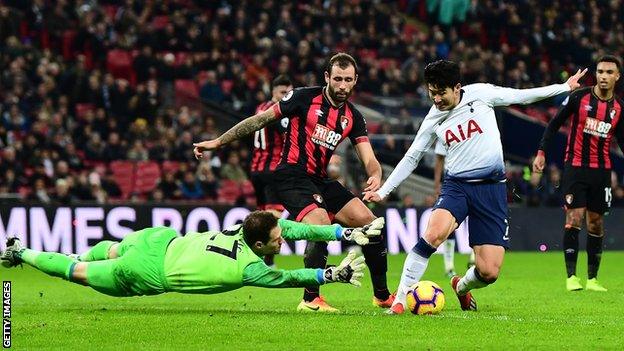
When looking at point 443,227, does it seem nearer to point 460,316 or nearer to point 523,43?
point 460,316

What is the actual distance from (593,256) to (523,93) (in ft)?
14.2

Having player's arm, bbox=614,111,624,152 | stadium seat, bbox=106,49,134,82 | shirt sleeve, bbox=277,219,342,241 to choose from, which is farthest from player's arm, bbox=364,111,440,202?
stadium seat, bbox=106,49,134,82

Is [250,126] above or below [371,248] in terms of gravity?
above

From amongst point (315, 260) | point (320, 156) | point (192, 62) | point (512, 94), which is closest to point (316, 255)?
point (315, 260)

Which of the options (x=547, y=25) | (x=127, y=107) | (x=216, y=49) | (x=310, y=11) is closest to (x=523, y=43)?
(x=547, y=25)

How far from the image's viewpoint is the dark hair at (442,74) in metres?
10.7

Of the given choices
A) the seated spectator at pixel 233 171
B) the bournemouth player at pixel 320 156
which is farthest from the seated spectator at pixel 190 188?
the bournemouth player at pixel 320 156

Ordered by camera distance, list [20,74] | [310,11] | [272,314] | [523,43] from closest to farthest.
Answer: [272,314] < [20,74] < [310,11] < [523,43]

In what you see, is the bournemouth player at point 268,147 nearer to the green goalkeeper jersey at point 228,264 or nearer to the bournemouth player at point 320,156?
the bournemouth player at point 320,156

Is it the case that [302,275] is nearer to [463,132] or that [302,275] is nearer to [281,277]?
[281,277]

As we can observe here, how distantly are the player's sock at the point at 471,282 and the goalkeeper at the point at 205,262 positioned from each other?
4.24 feet

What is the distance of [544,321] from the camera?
10.6m

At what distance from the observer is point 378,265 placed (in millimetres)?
11867

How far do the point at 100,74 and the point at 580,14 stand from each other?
16.2 m
